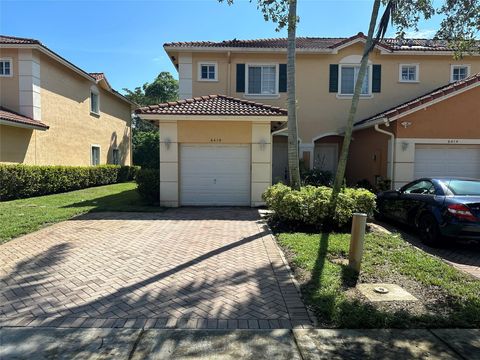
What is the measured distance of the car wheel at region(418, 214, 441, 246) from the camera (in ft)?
24.1

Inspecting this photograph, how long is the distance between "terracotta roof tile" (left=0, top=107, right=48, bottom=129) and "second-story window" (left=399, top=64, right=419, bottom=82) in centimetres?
1608

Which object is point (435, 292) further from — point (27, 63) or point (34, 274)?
point (27, 63)

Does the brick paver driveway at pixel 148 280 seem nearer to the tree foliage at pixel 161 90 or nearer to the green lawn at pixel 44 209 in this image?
the green lawn at pixel 44 209

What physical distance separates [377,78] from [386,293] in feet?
45.7

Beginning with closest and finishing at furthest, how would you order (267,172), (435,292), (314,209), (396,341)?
1. (396,341)
2. (435,292)
3. (314,209)
4. (267,172)

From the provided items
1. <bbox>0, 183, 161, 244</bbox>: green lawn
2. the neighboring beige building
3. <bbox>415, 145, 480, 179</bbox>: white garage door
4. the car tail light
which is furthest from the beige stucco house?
the neighboring beige building

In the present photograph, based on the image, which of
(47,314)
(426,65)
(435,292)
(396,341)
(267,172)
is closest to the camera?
(396,341)

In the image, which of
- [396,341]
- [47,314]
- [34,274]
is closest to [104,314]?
[47,314]

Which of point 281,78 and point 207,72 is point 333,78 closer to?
point 281,78

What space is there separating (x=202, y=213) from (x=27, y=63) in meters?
10.8

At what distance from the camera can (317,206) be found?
8.40 m

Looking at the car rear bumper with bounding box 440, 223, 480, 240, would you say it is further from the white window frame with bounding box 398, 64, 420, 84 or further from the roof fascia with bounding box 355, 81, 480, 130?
the white window frame with bounding box 398, 64, 420, 84

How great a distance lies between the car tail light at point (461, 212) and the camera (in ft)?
22.3

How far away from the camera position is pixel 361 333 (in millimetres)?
3746
